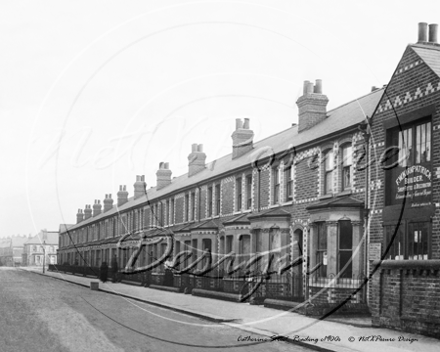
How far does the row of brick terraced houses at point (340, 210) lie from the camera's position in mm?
16094

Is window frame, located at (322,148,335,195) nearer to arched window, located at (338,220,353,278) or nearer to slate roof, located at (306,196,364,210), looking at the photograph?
slate roof, located at (306,196,364,210)

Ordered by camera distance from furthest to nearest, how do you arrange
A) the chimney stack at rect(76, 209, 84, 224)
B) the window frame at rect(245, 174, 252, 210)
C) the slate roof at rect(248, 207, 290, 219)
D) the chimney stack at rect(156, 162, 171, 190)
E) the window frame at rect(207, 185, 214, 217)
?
the chimney stack at rect(76, 209, 84, 224) → the chimney stack at rect(156, 162, 171, 190) → the window frame at rect(207, 185, 214, 217) → the window frame at rect(245, 174, 252, 210) → the slate roof at rect(248, 207, 290, 219)

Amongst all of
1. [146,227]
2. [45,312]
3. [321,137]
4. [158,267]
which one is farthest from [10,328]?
[146,227]

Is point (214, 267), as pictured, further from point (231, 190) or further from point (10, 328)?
point (10, 328)

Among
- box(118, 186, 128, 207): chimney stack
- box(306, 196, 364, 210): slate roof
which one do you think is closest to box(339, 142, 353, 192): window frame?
box(306, 196, 364, 210): slate roof

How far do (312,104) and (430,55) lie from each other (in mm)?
11267

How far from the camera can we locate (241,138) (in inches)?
1467

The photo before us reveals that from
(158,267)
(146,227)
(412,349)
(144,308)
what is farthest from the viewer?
(146,227)

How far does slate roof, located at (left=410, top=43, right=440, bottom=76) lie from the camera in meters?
16.5

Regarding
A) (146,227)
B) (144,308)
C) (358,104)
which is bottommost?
(144,308)

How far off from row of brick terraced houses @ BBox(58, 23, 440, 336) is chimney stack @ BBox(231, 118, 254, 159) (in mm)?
66

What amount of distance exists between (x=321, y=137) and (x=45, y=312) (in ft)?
37.7

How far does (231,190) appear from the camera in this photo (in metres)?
32.9

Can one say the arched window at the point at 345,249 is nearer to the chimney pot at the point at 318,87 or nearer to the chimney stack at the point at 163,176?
the chimney pot at the point at 318,87
